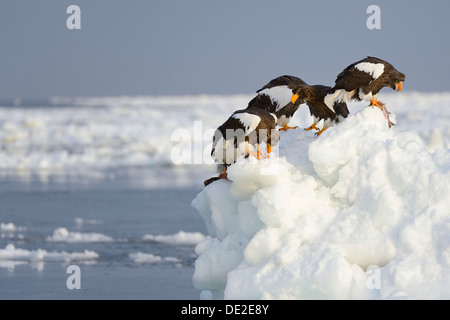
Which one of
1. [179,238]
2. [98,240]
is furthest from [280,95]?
[98,240]

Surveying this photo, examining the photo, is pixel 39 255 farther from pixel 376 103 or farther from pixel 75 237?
pixel 376 103

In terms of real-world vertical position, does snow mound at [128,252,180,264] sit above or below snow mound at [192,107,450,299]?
below

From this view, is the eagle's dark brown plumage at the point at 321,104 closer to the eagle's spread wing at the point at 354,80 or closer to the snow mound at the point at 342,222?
the eagle's spread wing at the point at 354,80

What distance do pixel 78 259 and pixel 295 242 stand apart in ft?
16.8

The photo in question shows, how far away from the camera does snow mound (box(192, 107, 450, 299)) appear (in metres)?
5.47

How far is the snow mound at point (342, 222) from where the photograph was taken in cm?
547

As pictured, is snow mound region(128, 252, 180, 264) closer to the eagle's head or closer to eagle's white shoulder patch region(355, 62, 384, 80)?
the eagle's head

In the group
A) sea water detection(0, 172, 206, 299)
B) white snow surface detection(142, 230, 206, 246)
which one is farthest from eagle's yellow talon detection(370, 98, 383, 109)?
white snow surface detection(142, 230, 206, 246)

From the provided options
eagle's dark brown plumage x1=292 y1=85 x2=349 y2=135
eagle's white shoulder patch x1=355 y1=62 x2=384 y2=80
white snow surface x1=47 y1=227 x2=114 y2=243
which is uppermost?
eagle's white shoulder patch x1=355 y1=62 x2=384 y2=80

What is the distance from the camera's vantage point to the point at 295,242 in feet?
18.7

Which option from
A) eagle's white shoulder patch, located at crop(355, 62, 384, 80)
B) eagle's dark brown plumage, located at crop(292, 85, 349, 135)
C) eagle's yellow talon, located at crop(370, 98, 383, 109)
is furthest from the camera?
eagle's dark brown plumage, located at crop(292, 85, 349, 135)

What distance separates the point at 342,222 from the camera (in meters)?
5.80

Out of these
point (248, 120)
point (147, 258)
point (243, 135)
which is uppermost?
point (248, 120)
